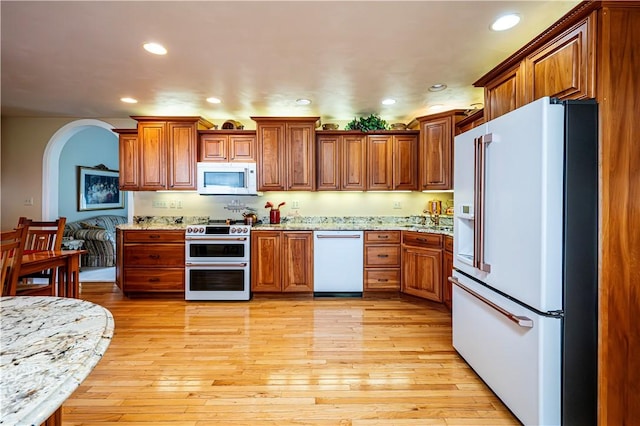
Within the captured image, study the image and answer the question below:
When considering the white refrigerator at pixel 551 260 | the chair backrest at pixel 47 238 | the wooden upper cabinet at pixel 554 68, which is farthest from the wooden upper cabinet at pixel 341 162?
the chair backrest at pixel 47 238

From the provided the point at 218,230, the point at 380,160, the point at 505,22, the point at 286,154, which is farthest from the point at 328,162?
the point at 505,22

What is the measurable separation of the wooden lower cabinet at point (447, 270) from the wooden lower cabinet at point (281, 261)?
155 centimetres

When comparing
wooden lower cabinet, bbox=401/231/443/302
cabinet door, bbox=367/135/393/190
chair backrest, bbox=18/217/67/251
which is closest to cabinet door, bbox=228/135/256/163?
cabinet door, bbox=367/135/393/190

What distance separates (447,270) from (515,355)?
5.61 ft

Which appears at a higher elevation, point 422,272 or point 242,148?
point 242,148

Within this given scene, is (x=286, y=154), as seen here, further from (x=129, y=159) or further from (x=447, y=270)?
(x=447, y=270)

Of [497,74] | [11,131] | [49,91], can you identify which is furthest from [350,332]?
[11,131]

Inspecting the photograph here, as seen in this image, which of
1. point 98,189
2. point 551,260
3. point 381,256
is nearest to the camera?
point 551,260

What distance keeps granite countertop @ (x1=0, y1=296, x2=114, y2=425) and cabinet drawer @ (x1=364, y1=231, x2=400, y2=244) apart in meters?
3.17

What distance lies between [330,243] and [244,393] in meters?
2.16

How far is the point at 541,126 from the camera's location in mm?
1505

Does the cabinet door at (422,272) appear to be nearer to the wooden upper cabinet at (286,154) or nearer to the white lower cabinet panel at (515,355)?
the white lower cabinet panel at (515,355)

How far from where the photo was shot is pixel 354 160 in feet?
13.9

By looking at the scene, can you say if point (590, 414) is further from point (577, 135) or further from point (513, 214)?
point (577, 135)
